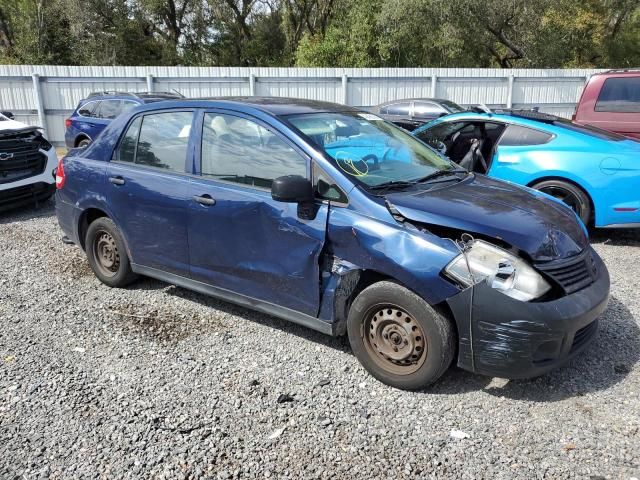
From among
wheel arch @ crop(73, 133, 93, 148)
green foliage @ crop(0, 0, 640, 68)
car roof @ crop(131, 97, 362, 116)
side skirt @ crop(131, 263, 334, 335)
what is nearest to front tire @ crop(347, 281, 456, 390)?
side skirt @ crop(131, 263, 334, 335)

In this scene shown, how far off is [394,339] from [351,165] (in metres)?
1.17

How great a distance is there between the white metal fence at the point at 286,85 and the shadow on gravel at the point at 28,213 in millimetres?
8648

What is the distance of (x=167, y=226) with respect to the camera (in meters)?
4.21

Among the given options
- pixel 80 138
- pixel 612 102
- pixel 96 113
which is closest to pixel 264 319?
pixel 612 102

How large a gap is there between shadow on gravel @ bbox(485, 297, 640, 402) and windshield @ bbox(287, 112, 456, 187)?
1.56m

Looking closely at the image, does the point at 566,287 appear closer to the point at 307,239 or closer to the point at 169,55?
the point at 307,239

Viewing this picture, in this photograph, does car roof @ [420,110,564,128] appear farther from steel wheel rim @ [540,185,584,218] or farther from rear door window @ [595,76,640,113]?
rear door window @ [595,76,640,113]

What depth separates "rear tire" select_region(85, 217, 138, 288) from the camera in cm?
476

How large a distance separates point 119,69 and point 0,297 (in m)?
13.0

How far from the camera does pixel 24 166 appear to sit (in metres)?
7.78

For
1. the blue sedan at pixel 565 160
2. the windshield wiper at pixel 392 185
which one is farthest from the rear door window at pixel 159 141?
the blue sedan at pixel 565 160

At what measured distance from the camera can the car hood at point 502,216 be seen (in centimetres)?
310

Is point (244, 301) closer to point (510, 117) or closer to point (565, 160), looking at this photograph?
point (565, 160)

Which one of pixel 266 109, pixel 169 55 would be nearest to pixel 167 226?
pixel 266 109
